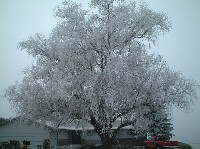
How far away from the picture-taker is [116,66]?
1980 centimetres

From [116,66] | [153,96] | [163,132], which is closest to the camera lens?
[116,66]

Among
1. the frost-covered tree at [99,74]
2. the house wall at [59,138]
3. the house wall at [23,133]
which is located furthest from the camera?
the house wall at [59,138]

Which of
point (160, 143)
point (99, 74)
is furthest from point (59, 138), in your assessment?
point (99, 74)

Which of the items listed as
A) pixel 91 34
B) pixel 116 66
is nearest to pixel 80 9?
pixel 91 34

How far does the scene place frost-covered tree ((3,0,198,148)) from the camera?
20.7 meters

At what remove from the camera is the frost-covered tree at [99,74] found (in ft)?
67.9

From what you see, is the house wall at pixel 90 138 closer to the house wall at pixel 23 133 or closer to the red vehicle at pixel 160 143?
the house wall at pixel 23 133

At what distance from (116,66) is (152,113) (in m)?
6.20

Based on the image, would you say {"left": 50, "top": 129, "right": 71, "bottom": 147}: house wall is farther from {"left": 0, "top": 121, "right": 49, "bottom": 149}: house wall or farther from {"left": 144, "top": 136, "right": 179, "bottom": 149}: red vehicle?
{"left": 144, "top": 136, "right": 179, "bottom": 149}: red vehicle

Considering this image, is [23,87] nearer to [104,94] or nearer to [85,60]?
[85,60]

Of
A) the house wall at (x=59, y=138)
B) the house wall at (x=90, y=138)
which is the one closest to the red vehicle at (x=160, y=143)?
the house wall at (x=90, y=138)

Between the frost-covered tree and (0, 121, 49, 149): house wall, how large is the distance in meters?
19.9

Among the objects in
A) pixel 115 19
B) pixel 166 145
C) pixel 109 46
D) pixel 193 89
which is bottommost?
pixel 166 145

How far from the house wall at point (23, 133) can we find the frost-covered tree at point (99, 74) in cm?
1991
